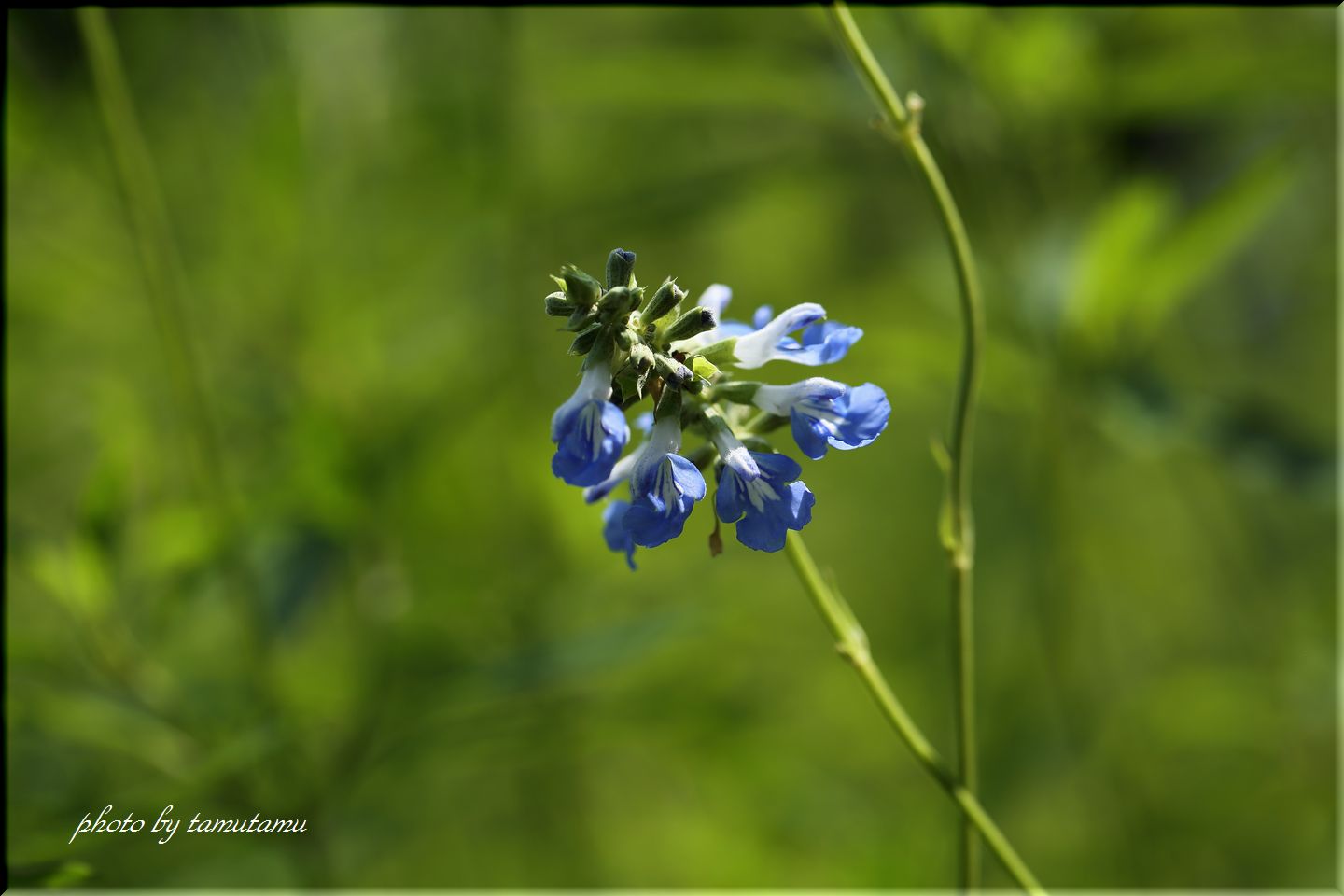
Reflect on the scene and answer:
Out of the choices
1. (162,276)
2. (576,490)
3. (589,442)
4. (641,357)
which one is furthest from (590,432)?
(576,490)

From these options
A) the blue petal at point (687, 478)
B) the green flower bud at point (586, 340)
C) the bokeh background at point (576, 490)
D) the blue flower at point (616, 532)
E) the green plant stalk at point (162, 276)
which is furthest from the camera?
the bokeh background at point (576, 490)

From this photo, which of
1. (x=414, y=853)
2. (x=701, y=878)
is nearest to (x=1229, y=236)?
(x=701, y=878)

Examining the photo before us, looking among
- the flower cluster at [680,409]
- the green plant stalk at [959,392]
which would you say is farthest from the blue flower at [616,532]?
the green plant stalk at [959,392]

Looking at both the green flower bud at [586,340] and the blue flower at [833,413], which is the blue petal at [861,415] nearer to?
the blue flower at [833,413]

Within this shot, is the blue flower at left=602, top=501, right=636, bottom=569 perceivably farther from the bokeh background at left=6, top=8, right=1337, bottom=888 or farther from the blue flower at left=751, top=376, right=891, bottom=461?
the bokeh background at left=6, top=8, right=1337, bottom=888

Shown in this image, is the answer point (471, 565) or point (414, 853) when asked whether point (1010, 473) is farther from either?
point (414, 853)

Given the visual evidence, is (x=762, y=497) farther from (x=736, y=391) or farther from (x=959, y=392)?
(x=959, y=392)

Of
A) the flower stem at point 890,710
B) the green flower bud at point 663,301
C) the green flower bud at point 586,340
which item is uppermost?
the green flower bud at point 663,301
